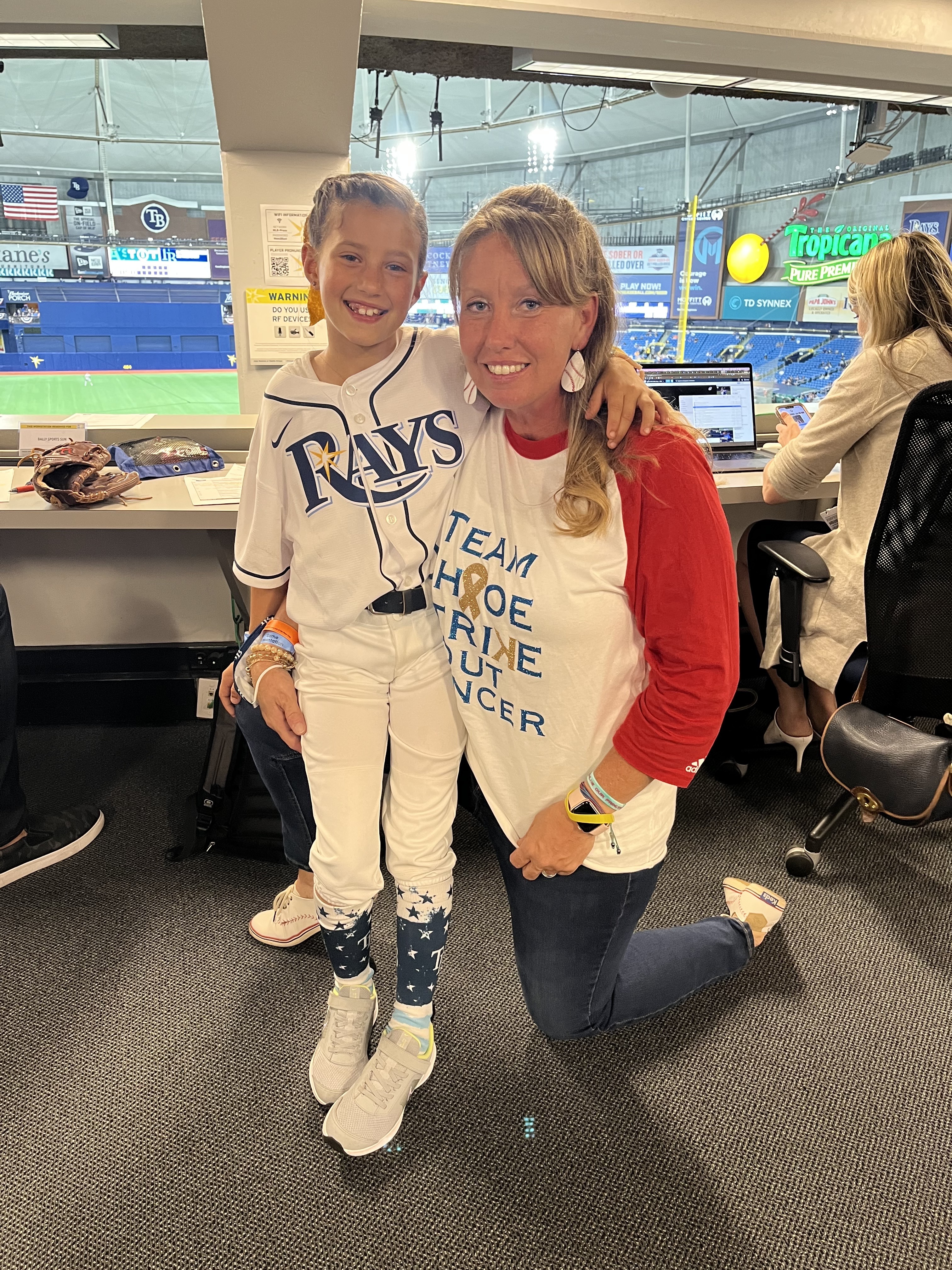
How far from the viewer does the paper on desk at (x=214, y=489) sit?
6.57 feet

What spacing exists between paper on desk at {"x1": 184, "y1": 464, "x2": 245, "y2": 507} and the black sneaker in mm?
946

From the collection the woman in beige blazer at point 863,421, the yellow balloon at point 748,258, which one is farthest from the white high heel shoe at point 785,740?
the yellow balloon at point 748,258

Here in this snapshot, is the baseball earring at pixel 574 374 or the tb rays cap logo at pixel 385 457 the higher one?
the baseball earring at pixel 574 374

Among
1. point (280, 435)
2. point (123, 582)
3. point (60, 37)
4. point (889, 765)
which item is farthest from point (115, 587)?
point (889, 765)

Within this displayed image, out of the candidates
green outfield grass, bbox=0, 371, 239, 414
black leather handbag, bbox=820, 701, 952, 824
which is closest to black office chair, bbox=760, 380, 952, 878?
black leather handbag, bbox=820, 701, 952, 824

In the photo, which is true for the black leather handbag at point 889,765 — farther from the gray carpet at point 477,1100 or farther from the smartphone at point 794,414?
the smartphone at point 794,414

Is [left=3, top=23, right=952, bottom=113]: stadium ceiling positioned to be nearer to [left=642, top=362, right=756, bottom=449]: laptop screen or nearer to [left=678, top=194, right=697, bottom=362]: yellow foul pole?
[left=642, top=362, right=756, bottom=449]: laptop screen

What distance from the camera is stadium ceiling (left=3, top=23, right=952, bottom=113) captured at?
2.45 metres

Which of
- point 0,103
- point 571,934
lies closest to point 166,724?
point 571,934

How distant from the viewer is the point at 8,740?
1.82m

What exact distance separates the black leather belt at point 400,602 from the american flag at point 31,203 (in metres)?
3.66

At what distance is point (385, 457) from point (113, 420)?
80.4 inches

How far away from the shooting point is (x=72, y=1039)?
4.82 ft

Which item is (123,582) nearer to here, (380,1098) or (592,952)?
(380,1098)
